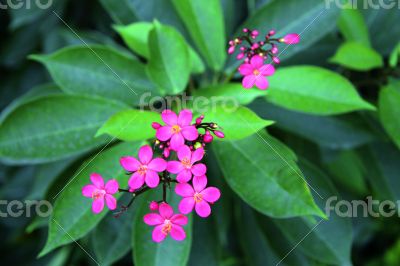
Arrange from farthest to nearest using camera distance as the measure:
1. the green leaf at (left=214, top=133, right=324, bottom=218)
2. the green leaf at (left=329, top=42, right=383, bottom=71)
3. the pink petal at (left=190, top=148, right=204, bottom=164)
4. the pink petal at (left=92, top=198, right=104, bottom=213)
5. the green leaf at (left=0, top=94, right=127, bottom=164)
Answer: the green leaf at (left=329, top=42, right=383, bottom=71)
the green leaf at (left=0, top=94, right=127, bottom=164)
the green leaf at (left=214, top=133, right=324, bottom=218)
the pink petal at (left=92, top=198, right=104, bottom=213)
the pink petal at (left=190, top=148, right=204, bottom=164)

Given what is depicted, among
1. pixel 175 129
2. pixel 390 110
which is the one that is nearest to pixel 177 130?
pixel 175 129

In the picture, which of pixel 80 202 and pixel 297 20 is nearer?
pixel 80 202

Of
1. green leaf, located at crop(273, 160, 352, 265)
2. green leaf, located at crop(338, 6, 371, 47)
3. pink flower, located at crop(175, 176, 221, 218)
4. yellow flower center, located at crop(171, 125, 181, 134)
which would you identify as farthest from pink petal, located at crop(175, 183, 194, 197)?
green leaf, located at crop(338, 6, 371, 47)

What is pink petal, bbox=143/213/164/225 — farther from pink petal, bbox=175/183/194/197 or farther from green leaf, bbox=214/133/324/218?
green leaf, bbox=214/133/324/218

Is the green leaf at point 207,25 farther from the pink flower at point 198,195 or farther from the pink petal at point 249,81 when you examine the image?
the pink flower at point 198,195

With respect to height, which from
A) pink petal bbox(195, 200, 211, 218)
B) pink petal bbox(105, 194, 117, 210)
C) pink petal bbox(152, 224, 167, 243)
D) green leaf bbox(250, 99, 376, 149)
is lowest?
green leaf bbox(250, 99, 376, 149)

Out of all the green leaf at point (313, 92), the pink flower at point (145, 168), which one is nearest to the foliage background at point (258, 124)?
the green leaf at point (313, 92)

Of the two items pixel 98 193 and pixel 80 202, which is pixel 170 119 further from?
pixel 80 202
